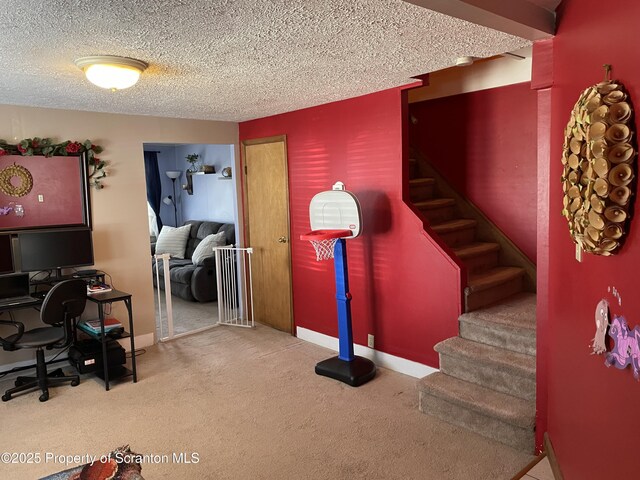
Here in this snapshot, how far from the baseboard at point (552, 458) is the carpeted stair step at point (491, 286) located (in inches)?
43.3

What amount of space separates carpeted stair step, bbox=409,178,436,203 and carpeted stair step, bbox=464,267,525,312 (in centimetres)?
91

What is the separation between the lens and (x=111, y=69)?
2.73m

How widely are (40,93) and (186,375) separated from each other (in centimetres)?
244

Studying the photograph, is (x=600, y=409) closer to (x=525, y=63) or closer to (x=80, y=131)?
(x=525, y=63)

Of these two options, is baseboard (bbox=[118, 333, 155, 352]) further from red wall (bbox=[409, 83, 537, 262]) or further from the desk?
red wall (bbox=[409, 83, 537, 262])

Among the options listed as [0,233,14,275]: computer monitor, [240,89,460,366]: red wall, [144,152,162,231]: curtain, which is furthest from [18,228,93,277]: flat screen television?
[144,152,162,231]: curtain

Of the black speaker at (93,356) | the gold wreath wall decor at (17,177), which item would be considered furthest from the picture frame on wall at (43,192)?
the black speaker at (93,356)

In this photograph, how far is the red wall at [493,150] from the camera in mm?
3971

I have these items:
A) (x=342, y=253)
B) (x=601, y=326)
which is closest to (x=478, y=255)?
(x=342, y=253)

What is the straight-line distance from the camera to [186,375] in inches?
162

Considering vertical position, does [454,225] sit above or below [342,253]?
above

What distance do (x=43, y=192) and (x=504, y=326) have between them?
3842mm

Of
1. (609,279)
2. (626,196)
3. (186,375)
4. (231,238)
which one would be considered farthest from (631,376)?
(231,238)

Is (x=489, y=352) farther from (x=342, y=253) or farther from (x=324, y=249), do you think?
(x=324, y=249)
